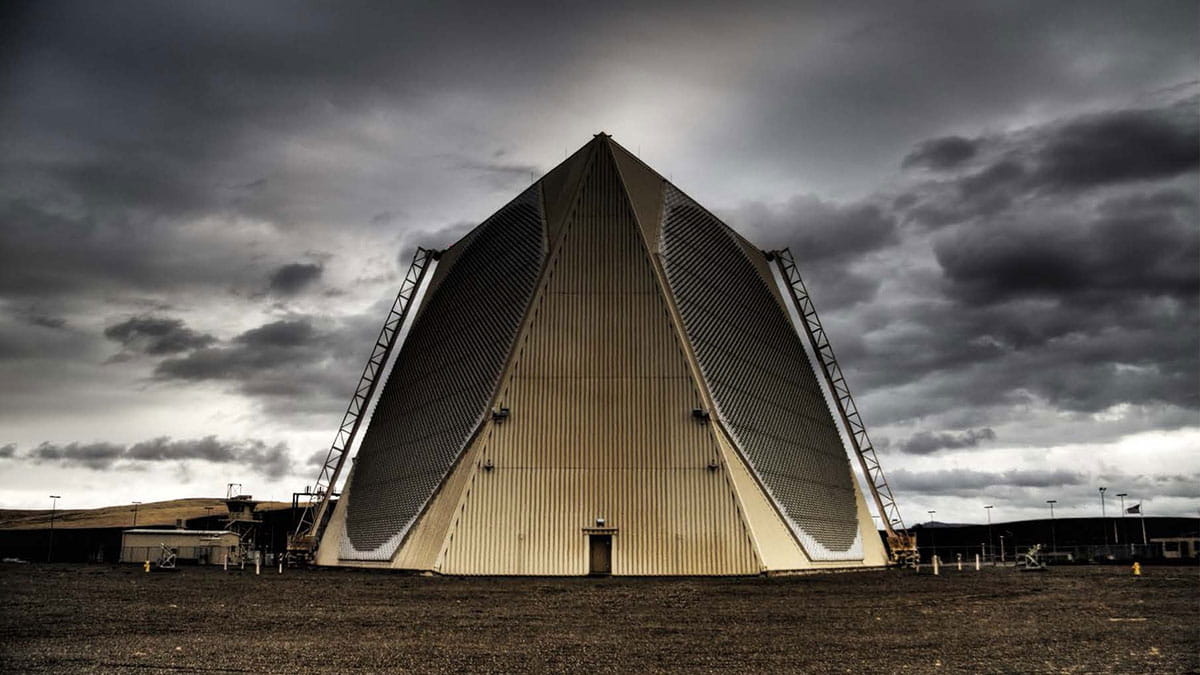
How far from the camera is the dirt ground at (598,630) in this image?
42.9 feet

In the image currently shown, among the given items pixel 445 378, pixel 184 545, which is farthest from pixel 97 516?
pixel 445 378

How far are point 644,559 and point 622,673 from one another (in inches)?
1009

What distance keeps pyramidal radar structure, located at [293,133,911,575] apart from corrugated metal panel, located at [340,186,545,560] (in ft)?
0.47

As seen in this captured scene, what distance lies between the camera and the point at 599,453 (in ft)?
128

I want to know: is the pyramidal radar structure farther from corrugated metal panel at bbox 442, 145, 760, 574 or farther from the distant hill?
the distant hill

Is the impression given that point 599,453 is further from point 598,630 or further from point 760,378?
point 598,630

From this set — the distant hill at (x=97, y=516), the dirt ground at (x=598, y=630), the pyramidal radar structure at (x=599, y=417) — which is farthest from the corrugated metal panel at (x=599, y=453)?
the distant hill at (x=97, y=516)

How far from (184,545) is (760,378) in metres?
52.8

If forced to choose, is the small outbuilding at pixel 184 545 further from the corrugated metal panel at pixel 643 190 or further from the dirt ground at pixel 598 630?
the dirt ground at pixel 598 630

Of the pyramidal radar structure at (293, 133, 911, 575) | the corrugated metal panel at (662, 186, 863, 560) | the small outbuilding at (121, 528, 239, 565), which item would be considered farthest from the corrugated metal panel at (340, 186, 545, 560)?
the small outbuilding at (121, 528, 239, 565)

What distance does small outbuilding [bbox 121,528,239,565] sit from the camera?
76.3m

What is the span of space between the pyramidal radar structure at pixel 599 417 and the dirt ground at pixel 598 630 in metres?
8.18

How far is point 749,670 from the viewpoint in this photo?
1248cm

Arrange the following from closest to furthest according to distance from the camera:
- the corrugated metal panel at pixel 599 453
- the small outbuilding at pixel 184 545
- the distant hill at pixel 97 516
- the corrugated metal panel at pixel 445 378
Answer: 1. the corrugated metal panel at pixel 599 453
2. the corrugated metal panel at pixel 445 378
3. the small outbuilding at pixel 184 545
4. the distant hill at pixel 97 516
